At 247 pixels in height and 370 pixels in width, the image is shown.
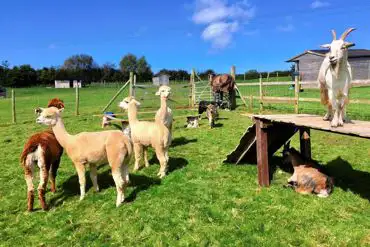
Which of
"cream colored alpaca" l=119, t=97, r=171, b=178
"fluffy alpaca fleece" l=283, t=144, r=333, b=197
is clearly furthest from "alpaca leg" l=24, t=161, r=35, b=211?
"fluffy alpaca fleece" l=283, t=144, r=333, b=197

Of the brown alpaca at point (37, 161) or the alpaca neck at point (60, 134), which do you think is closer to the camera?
the brown alpaca at point (37, 161)

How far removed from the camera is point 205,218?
18.8 feet

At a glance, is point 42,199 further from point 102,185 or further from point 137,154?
point 137,154

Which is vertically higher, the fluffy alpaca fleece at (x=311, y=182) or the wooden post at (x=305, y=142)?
the wooden post at (x=305, y=142)

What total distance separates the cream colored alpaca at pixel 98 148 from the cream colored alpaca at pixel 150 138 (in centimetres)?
142

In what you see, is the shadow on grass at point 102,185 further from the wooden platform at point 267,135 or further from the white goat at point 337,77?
the white goat at point 337,77

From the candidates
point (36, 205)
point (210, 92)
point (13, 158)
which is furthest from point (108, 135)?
point (210, 92)

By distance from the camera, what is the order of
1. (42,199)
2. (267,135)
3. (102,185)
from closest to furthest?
(42,199)
(267,135)
(102,185)

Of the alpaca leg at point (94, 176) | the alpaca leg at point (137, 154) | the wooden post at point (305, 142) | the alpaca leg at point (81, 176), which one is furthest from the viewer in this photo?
the alpaca leg at point (137, 154)

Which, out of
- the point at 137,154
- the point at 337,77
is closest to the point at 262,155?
the point at 337,77

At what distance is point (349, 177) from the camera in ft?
25.3

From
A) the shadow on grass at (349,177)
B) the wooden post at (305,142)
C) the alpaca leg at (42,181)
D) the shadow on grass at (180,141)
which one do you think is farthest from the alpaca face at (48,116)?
the shadow on grass at (349,177)

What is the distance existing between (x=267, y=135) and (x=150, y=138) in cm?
275

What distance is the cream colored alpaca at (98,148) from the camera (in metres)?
6.38
